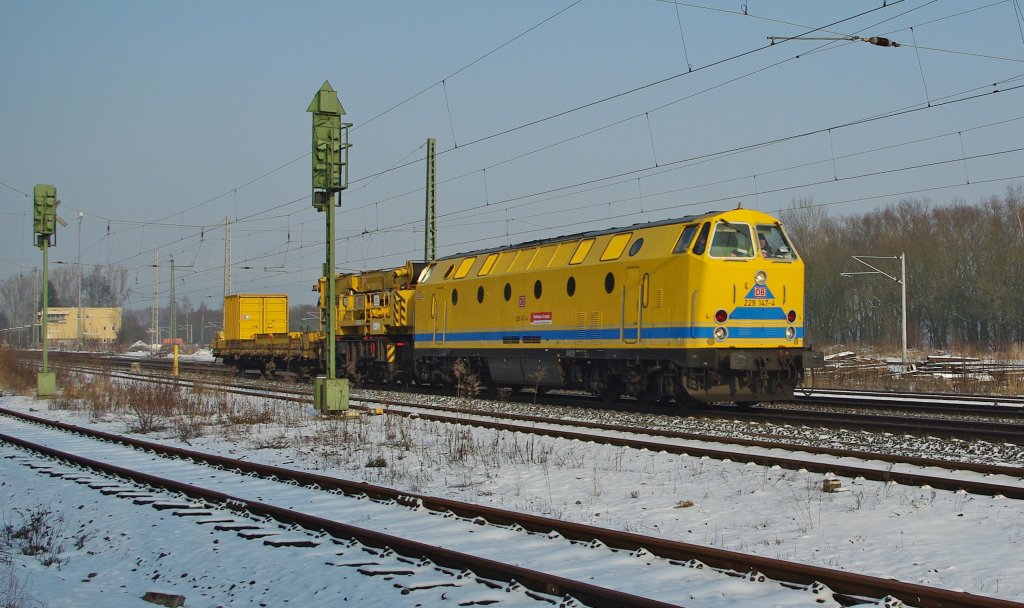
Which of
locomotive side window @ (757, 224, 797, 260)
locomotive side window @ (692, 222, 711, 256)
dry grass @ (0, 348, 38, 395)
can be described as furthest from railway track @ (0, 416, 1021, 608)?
dry grass @ (0, 348, 38, 395)

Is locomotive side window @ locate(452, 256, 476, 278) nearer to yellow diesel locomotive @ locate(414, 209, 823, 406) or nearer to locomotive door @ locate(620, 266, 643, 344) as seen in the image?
yellow diesel locomotive @ locate(414, 209, 823, 406)

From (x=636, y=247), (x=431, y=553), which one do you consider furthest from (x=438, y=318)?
(x=431, y=553)

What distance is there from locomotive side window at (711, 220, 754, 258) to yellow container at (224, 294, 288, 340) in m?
28.0

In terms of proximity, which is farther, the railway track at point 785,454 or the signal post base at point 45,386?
the signal post base at point 45,386

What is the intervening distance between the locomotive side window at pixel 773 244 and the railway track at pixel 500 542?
9.68 metres

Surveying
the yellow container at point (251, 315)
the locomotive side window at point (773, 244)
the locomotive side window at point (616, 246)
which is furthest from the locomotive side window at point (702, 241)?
the yellow container at point (251, 315)

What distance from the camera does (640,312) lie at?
17.0 m

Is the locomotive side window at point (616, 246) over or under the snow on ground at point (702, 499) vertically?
over

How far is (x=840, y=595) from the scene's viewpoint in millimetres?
5758

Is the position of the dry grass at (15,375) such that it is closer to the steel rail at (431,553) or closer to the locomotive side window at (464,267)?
the locomotive side window at (464,267)

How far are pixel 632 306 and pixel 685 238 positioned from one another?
172 centimetres

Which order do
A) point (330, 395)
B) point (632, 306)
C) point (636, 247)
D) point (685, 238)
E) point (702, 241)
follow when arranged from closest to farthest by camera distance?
point (702, 241) → point (685, 238) → point (632, 306) → point (636, 247) → point (330, 395)

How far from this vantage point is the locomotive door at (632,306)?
55.9 ft

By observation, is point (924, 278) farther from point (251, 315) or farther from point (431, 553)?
point (431, 553)
